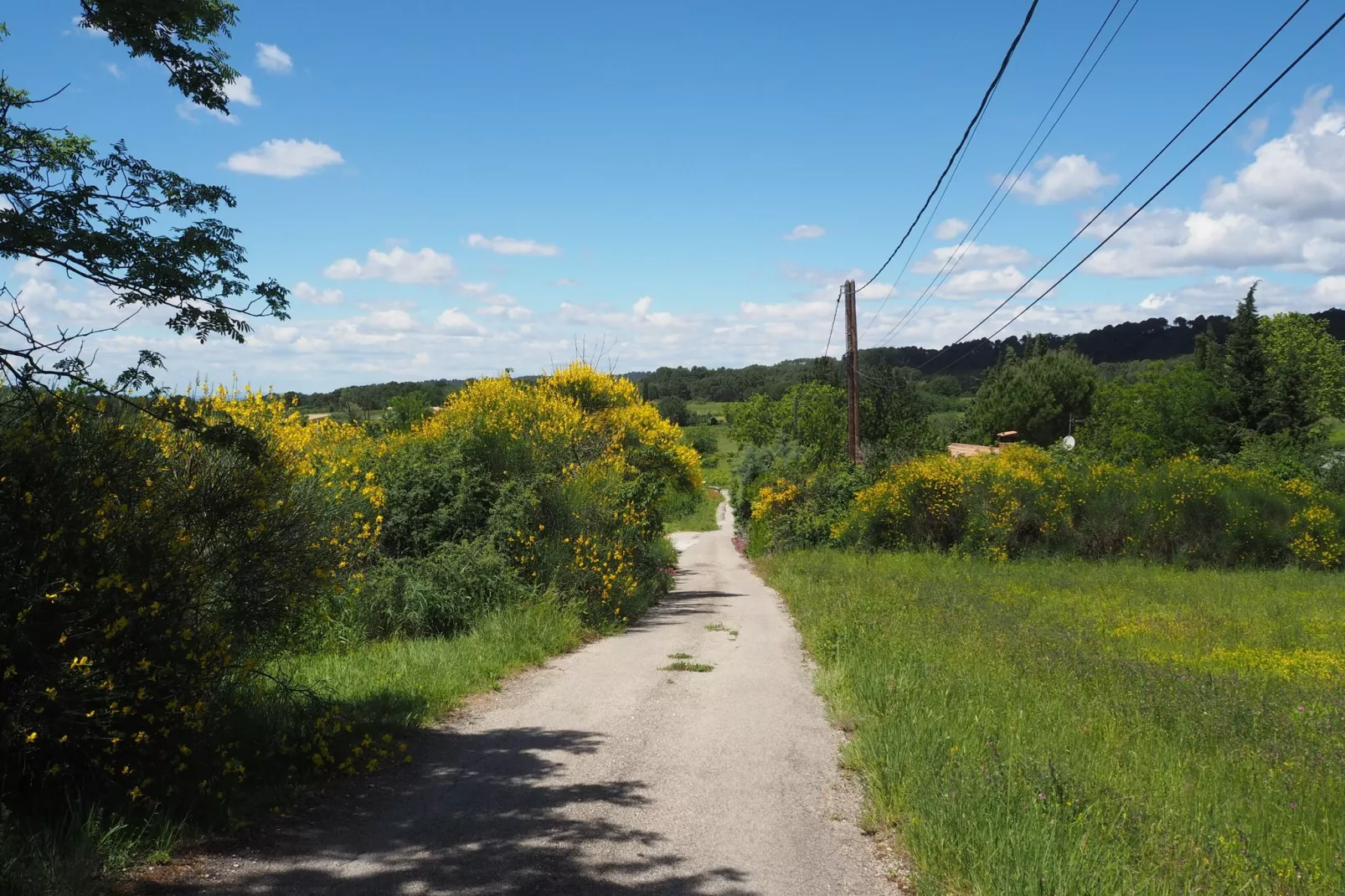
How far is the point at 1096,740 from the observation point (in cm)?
721

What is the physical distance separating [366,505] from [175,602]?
273 inches

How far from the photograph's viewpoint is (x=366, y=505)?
12.5 meters

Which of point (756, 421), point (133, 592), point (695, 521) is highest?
point (133, 592)

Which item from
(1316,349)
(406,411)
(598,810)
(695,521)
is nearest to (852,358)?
(406,411)

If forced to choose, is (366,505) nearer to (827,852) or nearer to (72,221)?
(72,221)

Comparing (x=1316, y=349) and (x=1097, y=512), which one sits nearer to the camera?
(x=1097, y=512)

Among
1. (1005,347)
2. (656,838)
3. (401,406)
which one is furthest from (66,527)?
(1005,347)

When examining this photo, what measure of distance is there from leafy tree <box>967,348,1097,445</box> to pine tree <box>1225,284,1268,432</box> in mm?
30184

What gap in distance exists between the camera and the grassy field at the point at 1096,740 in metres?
4.73

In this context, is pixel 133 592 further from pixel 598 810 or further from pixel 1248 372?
pixel 1248 372


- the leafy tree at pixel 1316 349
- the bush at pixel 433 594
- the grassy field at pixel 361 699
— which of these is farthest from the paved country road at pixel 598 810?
the leafy tree at pixel 1316 349

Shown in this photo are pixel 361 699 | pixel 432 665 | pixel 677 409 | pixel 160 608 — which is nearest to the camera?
pixel 160 608

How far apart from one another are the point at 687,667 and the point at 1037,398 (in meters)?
79.1

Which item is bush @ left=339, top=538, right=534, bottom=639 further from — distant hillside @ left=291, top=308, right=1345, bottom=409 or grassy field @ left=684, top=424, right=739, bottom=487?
grassy field @ left=684, top=424, right=739, bottom=487
